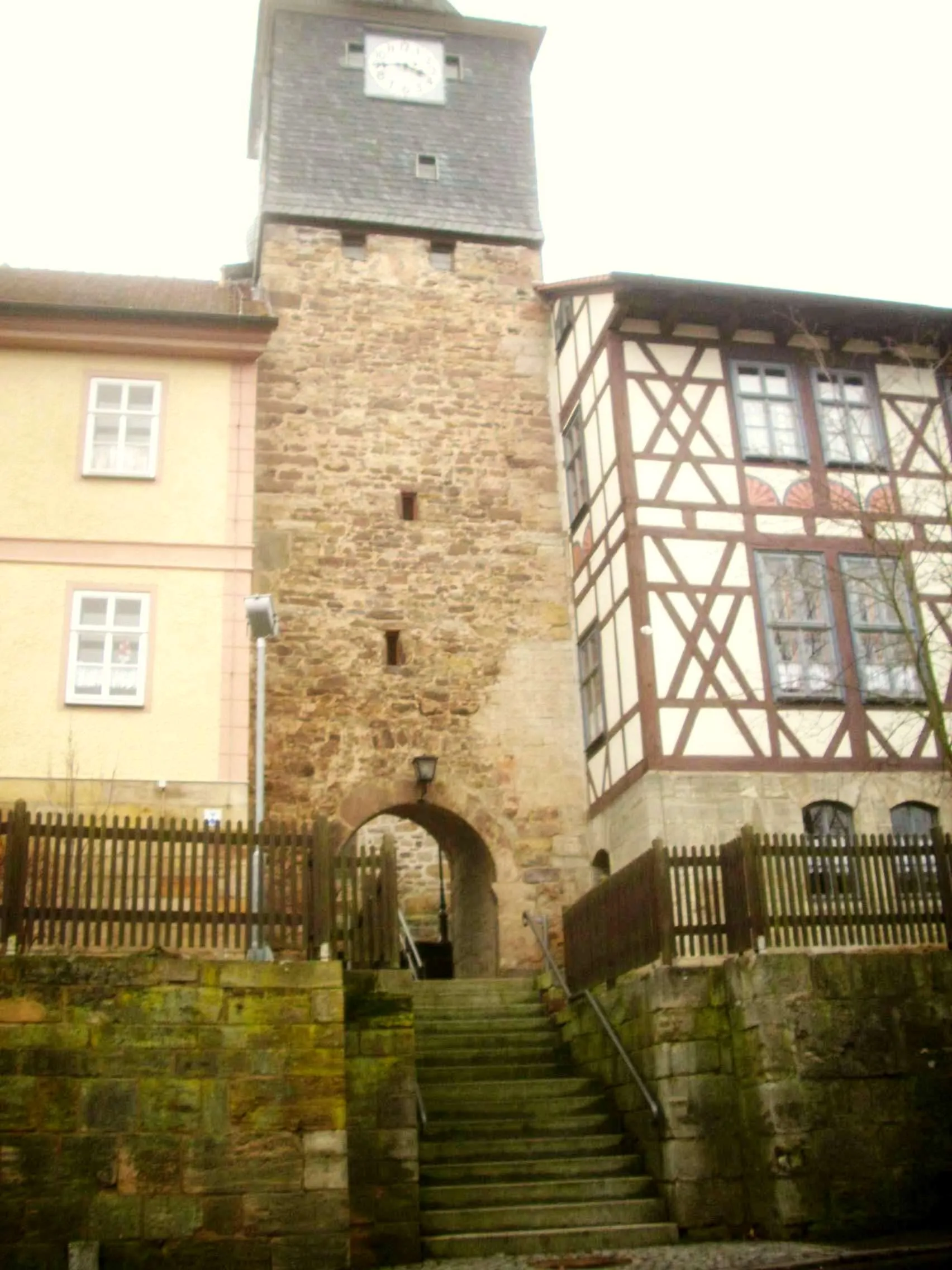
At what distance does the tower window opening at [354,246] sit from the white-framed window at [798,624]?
25.8 ft

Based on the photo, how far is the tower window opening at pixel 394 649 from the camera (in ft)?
59.5

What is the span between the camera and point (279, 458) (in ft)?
61.6

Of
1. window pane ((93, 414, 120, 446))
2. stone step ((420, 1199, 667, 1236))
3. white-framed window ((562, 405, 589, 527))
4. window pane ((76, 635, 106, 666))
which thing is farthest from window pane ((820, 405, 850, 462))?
stone step ((420, 1199, 667, 1236))

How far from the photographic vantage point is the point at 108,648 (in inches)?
576

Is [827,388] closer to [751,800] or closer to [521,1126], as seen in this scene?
[751,800]

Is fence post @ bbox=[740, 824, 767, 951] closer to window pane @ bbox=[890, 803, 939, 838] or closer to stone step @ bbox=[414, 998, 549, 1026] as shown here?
stone step @ bbox=[414, 998, 549, 1026]

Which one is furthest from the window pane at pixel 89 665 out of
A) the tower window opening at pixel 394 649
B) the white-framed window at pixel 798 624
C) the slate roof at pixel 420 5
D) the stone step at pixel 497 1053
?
the slate roof at pixel 420 5

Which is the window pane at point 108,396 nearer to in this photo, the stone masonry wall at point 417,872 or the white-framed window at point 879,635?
the white-framed window at point 879,635

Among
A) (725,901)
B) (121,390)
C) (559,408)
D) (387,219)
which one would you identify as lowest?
(725,901)

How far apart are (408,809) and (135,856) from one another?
796cm

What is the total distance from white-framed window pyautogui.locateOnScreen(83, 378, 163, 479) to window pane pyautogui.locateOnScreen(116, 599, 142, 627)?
148cm

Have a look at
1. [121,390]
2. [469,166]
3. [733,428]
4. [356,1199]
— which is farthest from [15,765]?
[469,166]

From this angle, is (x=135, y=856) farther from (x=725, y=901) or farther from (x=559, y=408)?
(x=559, y=408)

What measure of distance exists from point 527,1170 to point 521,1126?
0.78m
